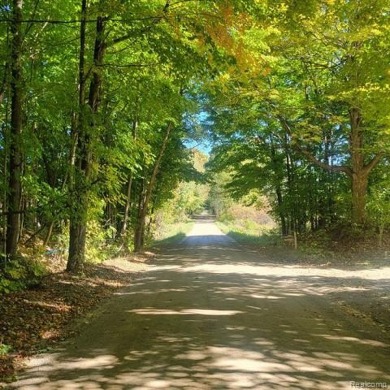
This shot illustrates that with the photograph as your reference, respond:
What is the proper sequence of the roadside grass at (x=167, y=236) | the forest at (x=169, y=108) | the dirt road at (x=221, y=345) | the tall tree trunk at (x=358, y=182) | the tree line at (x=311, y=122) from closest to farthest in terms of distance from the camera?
the dirt road at (x=221, y=345) < the forest at (x=169, y=108) < the tree line at (x=311, y=122) < the tall tree trunk at (x=358, y=182) < the roadside grass at (x=167, y=236)

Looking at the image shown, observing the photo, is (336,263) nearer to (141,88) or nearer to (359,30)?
(359,30)

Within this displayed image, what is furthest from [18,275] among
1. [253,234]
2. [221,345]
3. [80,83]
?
[253,234]

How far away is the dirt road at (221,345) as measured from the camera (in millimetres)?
5086

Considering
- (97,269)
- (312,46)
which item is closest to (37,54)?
(97,269)

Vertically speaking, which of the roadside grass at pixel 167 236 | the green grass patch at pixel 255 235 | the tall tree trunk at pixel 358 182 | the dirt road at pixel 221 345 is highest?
the tall tree trunk at pixel 358 182

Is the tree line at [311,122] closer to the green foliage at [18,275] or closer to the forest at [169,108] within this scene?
the forest at [169,108]

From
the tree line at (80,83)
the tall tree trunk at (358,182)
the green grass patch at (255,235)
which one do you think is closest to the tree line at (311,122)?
the tall tree trunk at (358,182)

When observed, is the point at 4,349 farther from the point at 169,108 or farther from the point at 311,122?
the point at 311,122

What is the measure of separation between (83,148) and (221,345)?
7.07 metres

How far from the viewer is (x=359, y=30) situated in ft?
47.7

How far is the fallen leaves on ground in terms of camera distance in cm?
633

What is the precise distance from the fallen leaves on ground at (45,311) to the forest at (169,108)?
17.4 inches

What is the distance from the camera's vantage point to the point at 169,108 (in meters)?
13.0

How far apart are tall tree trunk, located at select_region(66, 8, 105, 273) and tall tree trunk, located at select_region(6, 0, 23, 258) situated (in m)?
1.16
